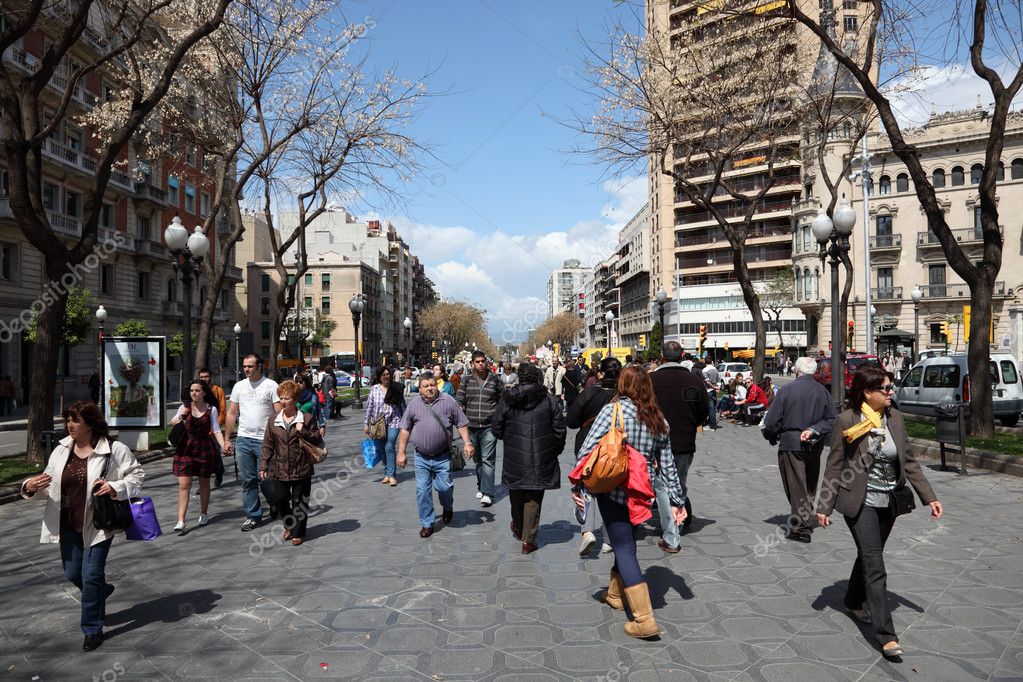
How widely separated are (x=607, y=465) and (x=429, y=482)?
331 cm

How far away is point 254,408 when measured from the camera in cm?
811

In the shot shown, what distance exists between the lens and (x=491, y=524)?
7910mm

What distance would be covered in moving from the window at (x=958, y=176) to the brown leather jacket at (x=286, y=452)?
183 feet

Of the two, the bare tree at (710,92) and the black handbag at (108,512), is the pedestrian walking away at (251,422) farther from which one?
the bare tree at (710,92)

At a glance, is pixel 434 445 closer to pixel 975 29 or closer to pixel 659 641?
pixel 659 641

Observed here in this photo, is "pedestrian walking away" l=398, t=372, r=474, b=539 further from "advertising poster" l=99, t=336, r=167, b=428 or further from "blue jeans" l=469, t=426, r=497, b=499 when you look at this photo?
"advertising poster" l=99, t=336, r=167, b=428

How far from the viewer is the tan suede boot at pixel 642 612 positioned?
4.46 meters

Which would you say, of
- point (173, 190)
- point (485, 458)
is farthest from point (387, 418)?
point (173, 190)

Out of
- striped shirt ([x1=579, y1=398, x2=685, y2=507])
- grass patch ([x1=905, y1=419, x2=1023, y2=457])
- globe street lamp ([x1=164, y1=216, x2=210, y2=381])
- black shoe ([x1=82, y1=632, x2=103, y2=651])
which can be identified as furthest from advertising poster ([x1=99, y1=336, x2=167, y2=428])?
grass patch ([x1=905, y1=419, x2=1023, y2=457])

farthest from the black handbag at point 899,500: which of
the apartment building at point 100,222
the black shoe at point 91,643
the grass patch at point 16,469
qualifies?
the apartment building at point 100,222

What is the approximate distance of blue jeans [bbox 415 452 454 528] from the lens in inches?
290

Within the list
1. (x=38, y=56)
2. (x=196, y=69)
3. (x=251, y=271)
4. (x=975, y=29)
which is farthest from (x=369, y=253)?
(x=975, y=29)

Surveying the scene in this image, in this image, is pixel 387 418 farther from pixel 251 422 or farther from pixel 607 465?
pixel 607 465

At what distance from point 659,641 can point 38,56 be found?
35.0 metres
